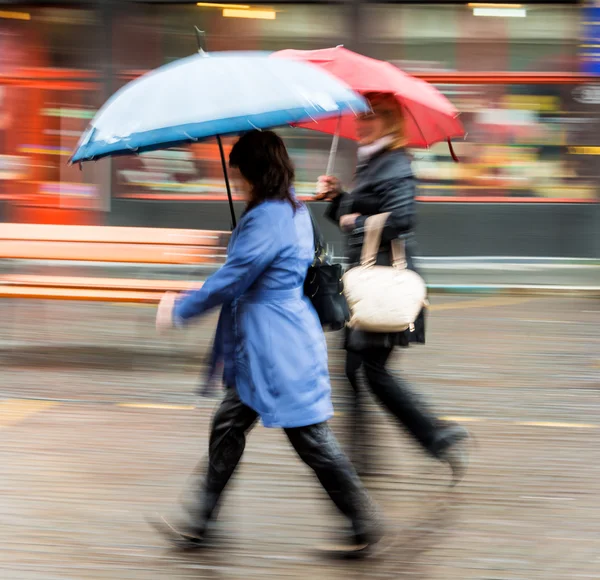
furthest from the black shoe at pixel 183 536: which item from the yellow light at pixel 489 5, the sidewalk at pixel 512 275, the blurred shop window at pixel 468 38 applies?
the yellow light at pixel 489 5

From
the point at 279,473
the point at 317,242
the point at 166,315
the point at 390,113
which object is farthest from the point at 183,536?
the point at 390,113

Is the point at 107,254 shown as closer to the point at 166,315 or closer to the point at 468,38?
the point at 166,315

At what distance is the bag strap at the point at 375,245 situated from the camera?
4395 millimetres

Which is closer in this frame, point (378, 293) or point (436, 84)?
point (378, 293)

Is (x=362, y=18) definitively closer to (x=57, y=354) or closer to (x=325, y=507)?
(x=57, y=354)

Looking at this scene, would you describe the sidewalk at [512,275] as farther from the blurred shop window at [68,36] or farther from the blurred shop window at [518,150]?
the blurred shop window at [68,36]

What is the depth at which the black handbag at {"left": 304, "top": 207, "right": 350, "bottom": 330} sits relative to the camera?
12.7 ft

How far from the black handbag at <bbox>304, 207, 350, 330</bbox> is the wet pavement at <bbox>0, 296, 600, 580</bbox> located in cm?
89

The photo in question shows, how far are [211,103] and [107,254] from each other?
4525 millimetres

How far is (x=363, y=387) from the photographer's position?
15.6 feet

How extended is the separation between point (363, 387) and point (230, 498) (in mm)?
737

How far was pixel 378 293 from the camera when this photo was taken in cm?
Result: 439

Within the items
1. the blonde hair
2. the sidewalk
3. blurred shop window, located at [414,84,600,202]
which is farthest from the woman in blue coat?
blurred shop window, located at [414,84,600,202]

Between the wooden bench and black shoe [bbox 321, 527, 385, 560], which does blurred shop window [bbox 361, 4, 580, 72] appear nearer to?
the wooden bench
